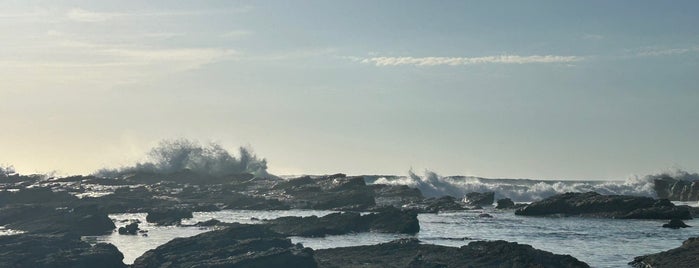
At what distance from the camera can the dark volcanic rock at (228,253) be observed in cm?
4000

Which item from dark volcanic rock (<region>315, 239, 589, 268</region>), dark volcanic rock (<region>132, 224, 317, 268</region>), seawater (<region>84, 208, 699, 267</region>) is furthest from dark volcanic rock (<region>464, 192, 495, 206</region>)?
dark volcanic rock (<region>132, 224, 317, 268</region>)

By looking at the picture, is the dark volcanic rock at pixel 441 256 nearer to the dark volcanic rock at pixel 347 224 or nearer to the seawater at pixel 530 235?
the seawater at pixel 530 235

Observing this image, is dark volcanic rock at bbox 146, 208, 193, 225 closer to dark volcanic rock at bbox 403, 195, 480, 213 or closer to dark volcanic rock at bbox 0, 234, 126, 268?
dark volcanic rock at bbox 403, 195, 480, 213

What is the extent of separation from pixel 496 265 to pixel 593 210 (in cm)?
4348

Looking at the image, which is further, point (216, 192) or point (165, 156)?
point (165, 156)

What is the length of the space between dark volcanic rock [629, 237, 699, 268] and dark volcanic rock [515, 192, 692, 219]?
1317 inches

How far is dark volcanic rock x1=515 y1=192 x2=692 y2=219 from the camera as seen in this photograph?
7769 centimetres

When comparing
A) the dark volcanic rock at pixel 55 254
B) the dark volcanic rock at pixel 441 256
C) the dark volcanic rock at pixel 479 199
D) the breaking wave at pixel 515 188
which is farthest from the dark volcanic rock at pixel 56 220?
the breaking wave at pixel 515 188

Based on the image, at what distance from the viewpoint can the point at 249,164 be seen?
15288 centimetres

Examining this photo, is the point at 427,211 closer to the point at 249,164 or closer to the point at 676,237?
the point at 676,237

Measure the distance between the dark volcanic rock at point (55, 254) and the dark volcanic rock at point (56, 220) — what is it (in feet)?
51.7

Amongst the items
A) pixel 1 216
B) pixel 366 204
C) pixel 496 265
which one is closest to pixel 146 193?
pixel 366 204

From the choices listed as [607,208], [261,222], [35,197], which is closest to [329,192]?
[261,222]

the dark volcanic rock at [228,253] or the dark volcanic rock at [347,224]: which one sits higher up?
the dark volcanic rock at [347,224]
